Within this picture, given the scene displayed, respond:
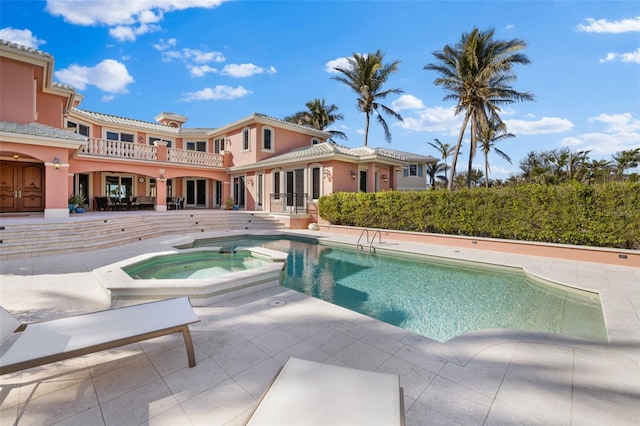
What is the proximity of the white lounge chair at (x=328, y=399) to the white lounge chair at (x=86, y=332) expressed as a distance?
152 cm

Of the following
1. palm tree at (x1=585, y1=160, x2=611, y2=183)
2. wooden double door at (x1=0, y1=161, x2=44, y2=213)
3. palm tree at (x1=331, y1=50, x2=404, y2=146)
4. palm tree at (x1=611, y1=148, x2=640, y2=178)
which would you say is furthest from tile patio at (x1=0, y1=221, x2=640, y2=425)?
palm tree at (x1=611, y1=148, x2=640, y2=178)

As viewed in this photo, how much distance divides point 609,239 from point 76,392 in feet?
41.0

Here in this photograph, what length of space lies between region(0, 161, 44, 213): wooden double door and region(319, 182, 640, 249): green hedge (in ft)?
56.4

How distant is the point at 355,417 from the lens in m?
1.91

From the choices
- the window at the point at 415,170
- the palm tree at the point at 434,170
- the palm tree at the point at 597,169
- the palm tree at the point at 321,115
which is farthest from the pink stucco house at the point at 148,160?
the palm tree at the point at 597,169

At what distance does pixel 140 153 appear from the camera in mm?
18094

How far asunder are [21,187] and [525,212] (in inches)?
912

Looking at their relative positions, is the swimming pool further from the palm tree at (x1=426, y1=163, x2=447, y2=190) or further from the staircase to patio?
the palm tree at (x1=426, y1=163, x2=447, y2=190)

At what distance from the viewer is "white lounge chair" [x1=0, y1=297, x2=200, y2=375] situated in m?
2.38

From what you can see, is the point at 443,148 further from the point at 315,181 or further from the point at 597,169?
the point at 315,181

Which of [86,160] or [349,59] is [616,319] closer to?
[86,160]

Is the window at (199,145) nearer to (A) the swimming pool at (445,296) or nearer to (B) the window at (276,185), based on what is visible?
(B) the window at (276,185)

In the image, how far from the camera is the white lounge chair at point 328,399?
188 centimetres

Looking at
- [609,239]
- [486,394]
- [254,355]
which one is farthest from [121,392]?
[609,239]
